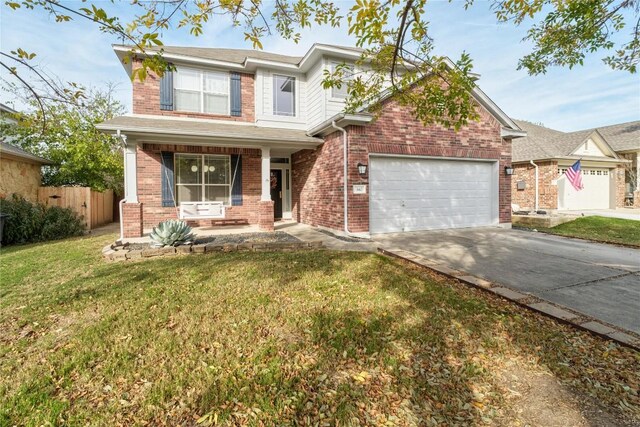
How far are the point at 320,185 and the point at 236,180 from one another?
9.80ft

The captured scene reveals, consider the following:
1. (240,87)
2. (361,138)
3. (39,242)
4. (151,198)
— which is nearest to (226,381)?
(361,138)

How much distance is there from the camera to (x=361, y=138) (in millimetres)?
8500

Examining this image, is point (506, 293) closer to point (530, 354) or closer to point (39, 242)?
point (530, 354)

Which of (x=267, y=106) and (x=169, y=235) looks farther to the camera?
(x=267, y=106)

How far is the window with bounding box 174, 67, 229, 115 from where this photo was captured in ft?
34.4

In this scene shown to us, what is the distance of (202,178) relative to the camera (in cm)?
1033

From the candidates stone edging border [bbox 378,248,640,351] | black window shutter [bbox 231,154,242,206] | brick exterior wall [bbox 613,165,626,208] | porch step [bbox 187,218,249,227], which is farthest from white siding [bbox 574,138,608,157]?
porch step [bbox 187,218,249,227]

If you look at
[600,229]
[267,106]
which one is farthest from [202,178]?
[600,229]

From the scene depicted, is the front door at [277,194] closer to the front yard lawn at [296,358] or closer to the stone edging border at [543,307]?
the stone edging border at [543,307]

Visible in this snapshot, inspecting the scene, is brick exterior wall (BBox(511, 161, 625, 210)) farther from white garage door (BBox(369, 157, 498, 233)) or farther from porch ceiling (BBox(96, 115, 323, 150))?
porch ceiling (BBox(96, 115, 323, 150))

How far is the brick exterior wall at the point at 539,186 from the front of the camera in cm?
1593

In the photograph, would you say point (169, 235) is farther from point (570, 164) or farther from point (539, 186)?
point (570, 164)

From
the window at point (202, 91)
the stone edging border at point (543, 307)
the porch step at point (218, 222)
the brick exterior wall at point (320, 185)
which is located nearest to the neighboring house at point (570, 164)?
the brick exterior wall at point (320, 185)

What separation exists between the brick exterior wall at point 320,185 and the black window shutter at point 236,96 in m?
2.67
